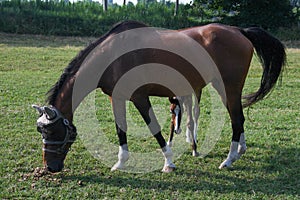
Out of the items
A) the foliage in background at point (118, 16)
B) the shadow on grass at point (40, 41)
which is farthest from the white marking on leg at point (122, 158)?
the foliage in background at point (118, 16)

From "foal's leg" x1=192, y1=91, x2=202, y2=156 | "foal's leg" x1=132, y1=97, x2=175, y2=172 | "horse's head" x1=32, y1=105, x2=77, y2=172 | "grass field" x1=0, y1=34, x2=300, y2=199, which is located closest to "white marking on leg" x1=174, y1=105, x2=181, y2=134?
"foal's leg" x1=192, y1=91, x2=202, y2=156

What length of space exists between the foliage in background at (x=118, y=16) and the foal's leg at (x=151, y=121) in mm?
15201

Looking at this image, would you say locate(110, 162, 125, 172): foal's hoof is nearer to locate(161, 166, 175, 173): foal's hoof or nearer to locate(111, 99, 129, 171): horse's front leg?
locate(111, 99, 129, 171): horse's front leg

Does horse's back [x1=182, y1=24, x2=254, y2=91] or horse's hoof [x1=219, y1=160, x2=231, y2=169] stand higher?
horse's back [x1=182, y1=24, x2=254, y2=91]

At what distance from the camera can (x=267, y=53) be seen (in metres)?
5.21

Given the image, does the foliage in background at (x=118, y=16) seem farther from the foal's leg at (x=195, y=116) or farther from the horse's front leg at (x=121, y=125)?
the horse's front leg at (x=121, y=125)

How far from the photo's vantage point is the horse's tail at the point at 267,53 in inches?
203

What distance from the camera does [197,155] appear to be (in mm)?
5320

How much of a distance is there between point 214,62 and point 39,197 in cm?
263

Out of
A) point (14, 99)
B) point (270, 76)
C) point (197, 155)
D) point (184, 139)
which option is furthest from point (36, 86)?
point (270, 76)

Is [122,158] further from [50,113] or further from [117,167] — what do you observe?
[50,113]

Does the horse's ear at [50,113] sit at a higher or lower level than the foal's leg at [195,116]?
higher

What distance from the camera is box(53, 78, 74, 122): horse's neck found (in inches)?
172

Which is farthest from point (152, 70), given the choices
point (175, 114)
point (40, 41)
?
point (40, 41)
